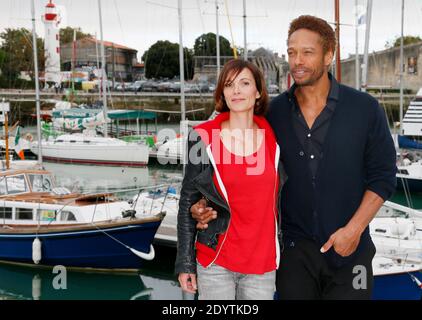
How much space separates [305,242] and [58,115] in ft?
115

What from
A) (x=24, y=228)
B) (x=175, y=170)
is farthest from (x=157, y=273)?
(x=175, y=170)

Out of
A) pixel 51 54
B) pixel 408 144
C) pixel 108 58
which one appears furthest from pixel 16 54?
pixel 408 144

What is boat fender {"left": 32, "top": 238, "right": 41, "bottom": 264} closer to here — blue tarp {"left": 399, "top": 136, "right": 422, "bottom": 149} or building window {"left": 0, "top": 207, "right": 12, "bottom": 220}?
building window {"left": 0, "top": 207, "right": 12, "bottom": 220}

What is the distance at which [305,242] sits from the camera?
2.58 meters

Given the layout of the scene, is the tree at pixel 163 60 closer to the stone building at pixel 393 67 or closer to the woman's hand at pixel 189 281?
the stone building at pixel 393 67

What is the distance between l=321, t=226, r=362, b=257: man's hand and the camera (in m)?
2.46

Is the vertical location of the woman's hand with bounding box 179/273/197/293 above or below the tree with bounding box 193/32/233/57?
below

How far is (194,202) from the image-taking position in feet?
8.45

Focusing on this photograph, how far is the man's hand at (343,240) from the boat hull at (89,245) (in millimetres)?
8656

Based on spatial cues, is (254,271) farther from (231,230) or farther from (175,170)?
(175,170)

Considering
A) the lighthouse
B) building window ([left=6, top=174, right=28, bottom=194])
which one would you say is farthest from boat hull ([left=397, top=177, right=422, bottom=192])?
the lighthouse

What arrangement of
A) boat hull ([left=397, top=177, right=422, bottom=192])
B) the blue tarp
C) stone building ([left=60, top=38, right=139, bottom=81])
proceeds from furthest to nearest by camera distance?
stone building ([left=60, top=38, right=139, bottom=81])
the blue tarp
boat hull ([left=397, top=177, right=422, bottom=192])

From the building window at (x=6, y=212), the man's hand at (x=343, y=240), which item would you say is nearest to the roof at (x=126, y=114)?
the building window at (x=6, y=212)

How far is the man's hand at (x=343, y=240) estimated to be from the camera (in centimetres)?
246
